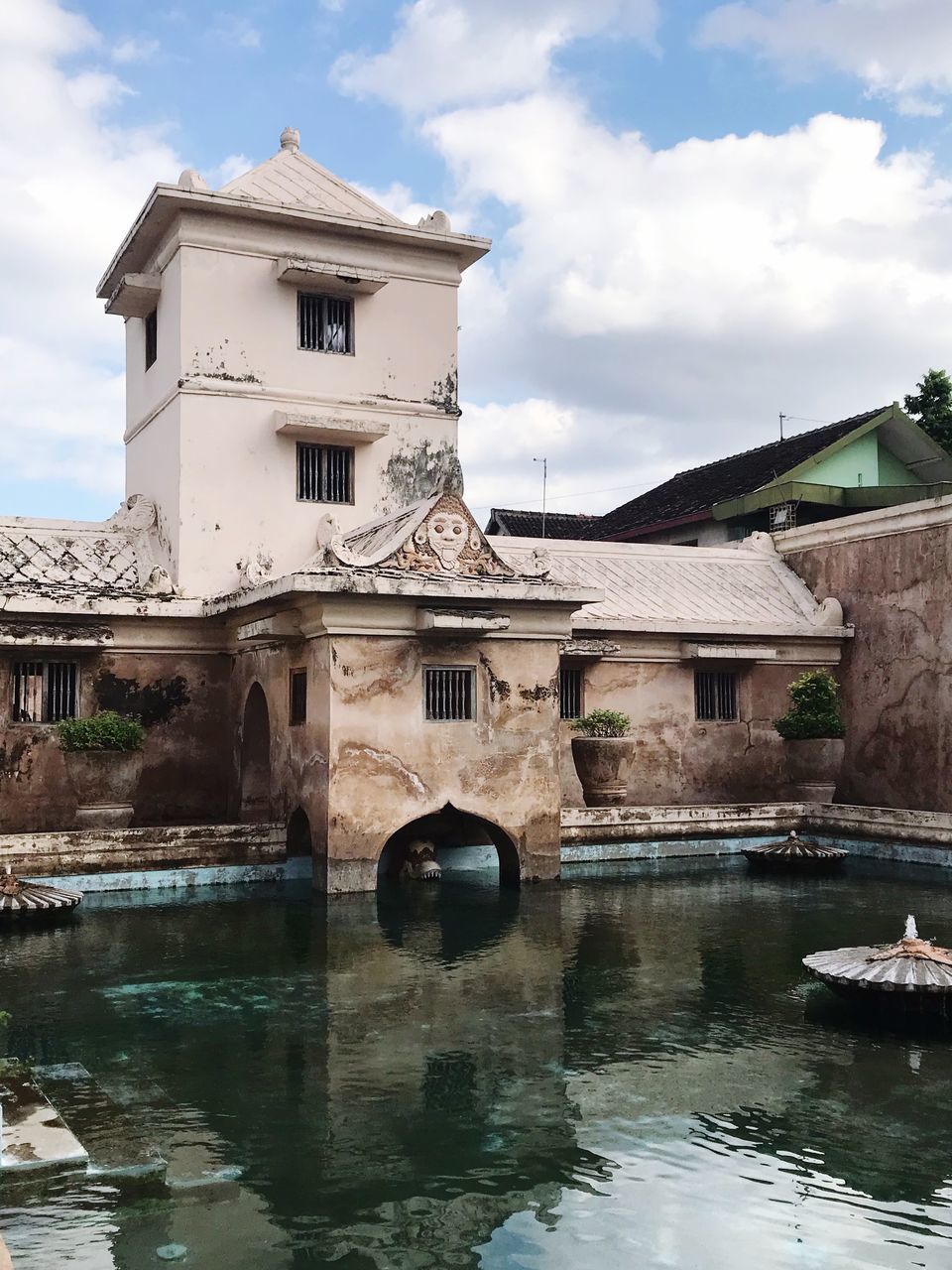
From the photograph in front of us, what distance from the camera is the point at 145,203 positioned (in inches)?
659

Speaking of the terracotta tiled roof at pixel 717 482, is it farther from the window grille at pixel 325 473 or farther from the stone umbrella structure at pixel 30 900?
the stone umbrella structure at pixel 30 900

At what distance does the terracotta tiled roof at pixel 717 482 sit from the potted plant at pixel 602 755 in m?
9.14

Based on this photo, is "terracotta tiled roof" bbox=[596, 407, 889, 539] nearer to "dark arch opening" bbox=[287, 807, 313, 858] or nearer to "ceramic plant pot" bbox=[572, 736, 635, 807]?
"ceramic plant pot" bbox=[572, 736, 635, 807]

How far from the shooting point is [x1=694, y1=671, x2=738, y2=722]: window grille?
18.4 metres

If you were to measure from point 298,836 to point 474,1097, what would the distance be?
25.9 feet

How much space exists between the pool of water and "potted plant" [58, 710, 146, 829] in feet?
8.42

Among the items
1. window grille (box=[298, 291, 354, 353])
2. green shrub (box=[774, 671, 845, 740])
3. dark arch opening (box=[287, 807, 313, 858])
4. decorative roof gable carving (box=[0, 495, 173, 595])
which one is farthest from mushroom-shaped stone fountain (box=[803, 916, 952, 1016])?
window grille (box=[298, 291, 354, 353])

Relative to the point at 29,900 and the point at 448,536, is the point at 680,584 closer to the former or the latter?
the point at 448,536

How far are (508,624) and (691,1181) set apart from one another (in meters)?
8.34

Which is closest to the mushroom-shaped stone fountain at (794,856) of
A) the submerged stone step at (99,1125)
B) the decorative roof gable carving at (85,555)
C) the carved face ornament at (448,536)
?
the carved face ornament at (448,536)

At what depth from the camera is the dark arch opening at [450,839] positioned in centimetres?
1395

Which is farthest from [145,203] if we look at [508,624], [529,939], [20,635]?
[529,939]

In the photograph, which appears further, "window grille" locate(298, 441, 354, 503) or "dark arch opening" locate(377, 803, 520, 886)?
"window grille" locate(298, 441, 354, 503)

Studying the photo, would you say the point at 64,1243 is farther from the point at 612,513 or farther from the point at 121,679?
the point at 612,513
